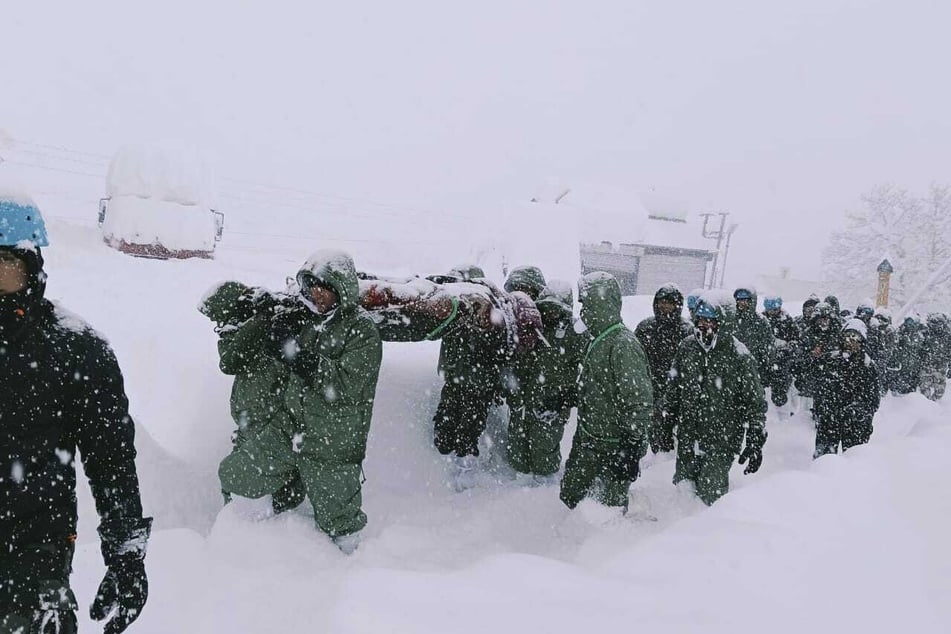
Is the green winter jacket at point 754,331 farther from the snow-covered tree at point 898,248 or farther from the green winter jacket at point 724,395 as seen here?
the snow-covered tree at point 898,248

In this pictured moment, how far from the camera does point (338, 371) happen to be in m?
3.36

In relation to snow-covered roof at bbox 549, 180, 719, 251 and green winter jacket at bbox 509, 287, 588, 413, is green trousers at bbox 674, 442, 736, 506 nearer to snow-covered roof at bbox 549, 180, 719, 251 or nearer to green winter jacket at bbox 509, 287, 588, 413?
green winter jacket at bbox 509, 287, 588, 413

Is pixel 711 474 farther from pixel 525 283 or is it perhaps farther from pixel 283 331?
pixel 283 331

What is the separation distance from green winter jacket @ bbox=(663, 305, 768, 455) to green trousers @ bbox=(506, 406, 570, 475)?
1.08 metres

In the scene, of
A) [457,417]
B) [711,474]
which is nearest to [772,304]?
[711,474]

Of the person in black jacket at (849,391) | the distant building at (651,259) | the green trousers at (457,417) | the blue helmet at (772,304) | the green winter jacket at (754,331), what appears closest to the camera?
the green trousers at (457,417)

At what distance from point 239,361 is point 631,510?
3.01 meters

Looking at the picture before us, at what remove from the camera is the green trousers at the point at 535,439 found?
4945 millimetres

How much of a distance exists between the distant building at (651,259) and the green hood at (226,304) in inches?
860

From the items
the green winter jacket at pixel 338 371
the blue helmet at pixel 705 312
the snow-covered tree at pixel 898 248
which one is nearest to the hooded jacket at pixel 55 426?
the green winter jacket at pixel 338 371

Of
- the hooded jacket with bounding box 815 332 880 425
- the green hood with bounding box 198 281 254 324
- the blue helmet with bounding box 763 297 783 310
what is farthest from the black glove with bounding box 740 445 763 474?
the blue helmet with bounding box 763 297 783 310

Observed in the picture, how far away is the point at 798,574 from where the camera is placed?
2.20 metres

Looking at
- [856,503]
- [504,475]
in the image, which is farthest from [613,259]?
[856,503]

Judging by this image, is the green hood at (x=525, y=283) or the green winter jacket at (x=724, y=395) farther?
the green hood at (x=525, y=283)
